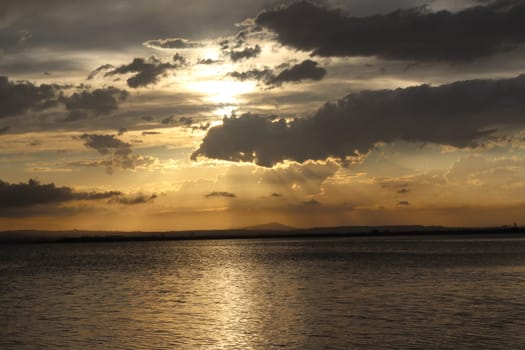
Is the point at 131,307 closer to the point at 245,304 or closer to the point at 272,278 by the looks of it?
the point at 245,304

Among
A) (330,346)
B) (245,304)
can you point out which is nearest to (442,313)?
(330,346)

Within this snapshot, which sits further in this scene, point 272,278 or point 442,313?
point 272,278

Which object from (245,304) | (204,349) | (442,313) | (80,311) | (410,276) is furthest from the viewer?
(410,276)

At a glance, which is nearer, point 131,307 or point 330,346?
point 330,346

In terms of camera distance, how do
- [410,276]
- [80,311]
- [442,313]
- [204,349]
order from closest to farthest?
[204,349]
[442,313]
[80,311]
[410,276]

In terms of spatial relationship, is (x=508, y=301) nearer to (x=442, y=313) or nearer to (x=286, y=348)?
(x=442, y=313)

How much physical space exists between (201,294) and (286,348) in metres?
28.9

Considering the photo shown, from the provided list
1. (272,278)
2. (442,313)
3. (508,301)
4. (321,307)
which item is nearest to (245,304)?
(321,307)

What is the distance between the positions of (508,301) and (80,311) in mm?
34098

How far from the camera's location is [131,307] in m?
52.9

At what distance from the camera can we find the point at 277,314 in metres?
47.4

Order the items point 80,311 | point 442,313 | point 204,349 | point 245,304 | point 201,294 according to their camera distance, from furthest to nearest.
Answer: point 201,294, point 245,304, point 80,311, point 442,313, point 204,349

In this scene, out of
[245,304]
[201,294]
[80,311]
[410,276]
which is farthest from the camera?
[410,276]

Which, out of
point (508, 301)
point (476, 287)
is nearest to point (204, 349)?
point (508, 301)
